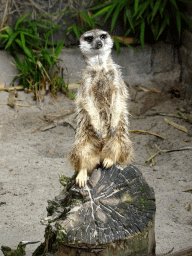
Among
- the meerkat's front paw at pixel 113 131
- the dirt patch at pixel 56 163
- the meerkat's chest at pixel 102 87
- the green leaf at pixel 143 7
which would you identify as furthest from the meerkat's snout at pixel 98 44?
the green leaf at pixel 143 7

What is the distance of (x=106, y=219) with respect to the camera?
1.94 meters

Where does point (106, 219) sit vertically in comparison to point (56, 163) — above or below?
above

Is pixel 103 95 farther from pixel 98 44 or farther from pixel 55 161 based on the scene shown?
pixel 55 161

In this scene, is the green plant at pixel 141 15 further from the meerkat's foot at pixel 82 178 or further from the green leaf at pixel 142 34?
the meerkat's foot at pixel 82 178

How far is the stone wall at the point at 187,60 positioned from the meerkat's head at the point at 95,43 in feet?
9.74

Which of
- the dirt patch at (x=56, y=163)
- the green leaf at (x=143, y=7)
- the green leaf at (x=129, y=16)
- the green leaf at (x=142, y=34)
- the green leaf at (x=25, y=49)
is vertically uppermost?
the green leaf at (x=143, y=7)

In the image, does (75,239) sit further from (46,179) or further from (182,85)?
(182,85)

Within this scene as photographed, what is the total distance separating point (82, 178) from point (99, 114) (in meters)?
0.48

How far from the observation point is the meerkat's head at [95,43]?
2520 millimetres

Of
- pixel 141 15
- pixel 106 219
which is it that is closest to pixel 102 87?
pixel 106 219

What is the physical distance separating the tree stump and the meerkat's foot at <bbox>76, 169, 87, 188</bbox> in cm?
3

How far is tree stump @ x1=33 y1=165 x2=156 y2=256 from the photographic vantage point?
187 centimetres

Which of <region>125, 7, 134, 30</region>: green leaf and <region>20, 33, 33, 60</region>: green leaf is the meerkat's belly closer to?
<region>20, 33, 33, 60</region>: green leaf

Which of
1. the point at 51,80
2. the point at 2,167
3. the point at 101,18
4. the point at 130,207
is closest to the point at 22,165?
the point at 2,167
